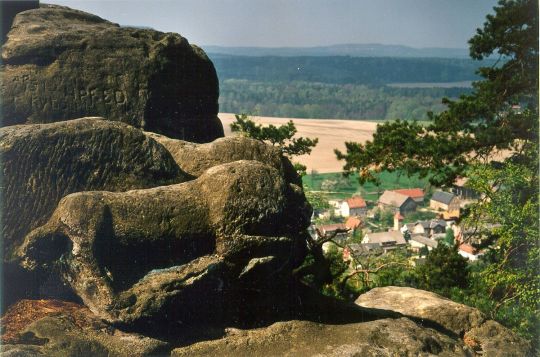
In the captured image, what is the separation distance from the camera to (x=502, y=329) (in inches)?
408

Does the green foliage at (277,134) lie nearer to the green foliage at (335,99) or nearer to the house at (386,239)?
the house at (386,239)

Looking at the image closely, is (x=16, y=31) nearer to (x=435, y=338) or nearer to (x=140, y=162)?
(x=140, y=162)

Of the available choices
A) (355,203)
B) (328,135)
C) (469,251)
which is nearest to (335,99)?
(328,135)

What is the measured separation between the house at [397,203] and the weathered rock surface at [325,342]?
5512 cm

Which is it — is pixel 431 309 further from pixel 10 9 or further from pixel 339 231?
pixel 10 9

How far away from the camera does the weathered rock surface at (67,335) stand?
7406 millimetres

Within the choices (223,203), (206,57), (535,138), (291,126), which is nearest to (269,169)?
(223,203)

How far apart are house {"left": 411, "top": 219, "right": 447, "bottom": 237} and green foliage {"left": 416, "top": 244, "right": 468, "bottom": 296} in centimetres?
3569

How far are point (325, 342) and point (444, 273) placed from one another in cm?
1110

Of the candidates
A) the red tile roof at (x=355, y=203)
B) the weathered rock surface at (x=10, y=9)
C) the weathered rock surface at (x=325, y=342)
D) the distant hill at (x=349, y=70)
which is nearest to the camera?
the weathered rock surface at (x=325, y=342)

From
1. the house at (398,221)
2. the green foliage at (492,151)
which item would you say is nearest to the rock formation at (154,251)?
the green foliage at (492,151)

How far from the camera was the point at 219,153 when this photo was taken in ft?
30.8

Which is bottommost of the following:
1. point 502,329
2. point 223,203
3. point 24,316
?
point 502,329

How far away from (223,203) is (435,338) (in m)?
3.27
